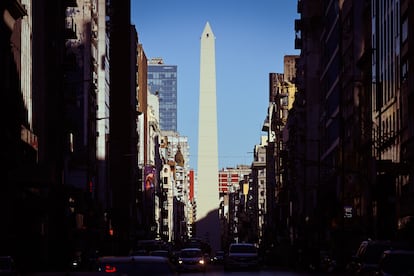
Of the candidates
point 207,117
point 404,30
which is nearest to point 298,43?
point 207,117

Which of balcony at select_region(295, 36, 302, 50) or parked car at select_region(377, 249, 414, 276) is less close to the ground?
balcony at select_region(295, 36, 302, 50)

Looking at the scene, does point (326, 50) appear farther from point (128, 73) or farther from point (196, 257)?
point (196, 257)

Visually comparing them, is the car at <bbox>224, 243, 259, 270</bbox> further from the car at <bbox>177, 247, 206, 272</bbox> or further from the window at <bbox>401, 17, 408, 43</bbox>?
the window at <bbox>401, 17, 408, 43</bbox>

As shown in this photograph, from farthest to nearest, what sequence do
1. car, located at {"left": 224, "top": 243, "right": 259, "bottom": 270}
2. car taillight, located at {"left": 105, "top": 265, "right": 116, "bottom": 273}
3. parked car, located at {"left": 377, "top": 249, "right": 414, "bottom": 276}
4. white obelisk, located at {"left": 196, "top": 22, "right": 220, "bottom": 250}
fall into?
white obelisk, located at {"left": 196, "top": 22, "right": 220, "bottom": 250}, car, located at {"left": 224, "top": 243, "right": 259, "bottom": 270}, parked car, located at {"left": 377, "top": 249, "right": 414, "bottom": 276}, car taillight, located at {"left": 105, "top": 265, "right": 116, "bottom": 273}

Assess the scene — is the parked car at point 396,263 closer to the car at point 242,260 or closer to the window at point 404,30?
the car at point 242,260

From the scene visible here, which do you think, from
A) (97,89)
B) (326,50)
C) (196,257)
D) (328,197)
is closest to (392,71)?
(196,257)

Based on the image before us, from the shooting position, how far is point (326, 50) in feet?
439

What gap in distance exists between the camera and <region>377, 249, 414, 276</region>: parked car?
112 feet

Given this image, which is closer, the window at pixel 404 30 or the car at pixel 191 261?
the car at pixel 191 261

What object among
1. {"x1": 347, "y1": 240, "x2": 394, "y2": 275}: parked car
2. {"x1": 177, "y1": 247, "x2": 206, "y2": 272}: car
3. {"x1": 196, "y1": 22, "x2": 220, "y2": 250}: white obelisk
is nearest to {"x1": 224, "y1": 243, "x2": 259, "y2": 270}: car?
{"x1": 177, "y1": 247, "x2": 206, "y2": 272}: car

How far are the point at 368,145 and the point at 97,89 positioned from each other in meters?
55.3

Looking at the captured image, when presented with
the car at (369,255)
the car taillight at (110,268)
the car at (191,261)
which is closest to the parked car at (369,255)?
the car at (369,255)

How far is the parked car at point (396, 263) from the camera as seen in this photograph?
A: 34000 millimetres

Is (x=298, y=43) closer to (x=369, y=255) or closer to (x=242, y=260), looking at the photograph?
(x=242, y=260)
